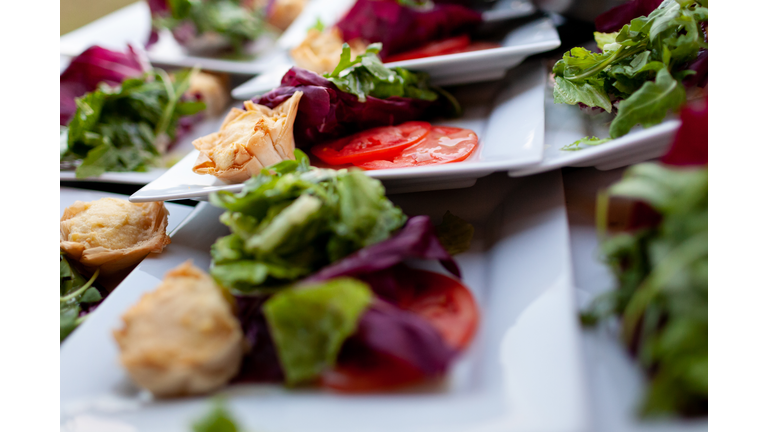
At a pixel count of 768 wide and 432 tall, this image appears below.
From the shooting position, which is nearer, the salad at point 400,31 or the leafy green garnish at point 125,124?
the leafy green garnish at point 125,124

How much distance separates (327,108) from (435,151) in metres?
0.36

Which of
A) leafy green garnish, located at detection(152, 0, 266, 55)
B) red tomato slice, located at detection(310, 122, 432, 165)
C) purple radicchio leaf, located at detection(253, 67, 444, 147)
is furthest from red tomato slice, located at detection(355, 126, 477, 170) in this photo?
leafy green garnish, located at detection(152, 0, 266, 55)

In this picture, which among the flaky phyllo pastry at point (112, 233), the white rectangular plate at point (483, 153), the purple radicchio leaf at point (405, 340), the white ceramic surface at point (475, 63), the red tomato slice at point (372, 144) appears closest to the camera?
the purple radicchio leaf at point (405, 340)

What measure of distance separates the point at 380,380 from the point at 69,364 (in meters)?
0.66

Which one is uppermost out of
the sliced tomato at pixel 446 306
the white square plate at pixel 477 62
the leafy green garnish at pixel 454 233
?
the white square plate at pixel 477 62

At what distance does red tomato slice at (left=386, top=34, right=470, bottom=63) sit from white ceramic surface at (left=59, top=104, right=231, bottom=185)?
0.93 meters

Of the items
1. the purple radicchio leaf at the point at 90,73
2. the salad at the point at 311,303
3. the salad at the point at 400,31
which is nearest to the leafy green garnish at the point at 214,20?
the purple radicchio leaf at the point at 90,73

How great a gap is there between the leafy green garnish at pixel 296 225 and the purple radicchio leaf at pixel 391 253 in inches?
1.1

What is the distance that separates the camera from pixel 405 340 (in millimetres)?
851

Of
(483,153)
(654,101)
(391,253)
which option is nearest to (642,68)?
(654,101)

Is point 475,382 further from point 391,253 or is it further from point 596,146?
point 596,146

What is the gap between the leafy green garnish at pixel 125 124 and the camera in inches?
72.7

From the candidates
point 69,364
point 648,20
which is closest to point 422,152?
point 648,20

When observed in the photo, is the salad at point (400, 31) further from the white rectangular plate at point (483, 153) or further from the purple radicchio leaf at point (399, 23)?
the white rectangular plate at point (483, 153)
